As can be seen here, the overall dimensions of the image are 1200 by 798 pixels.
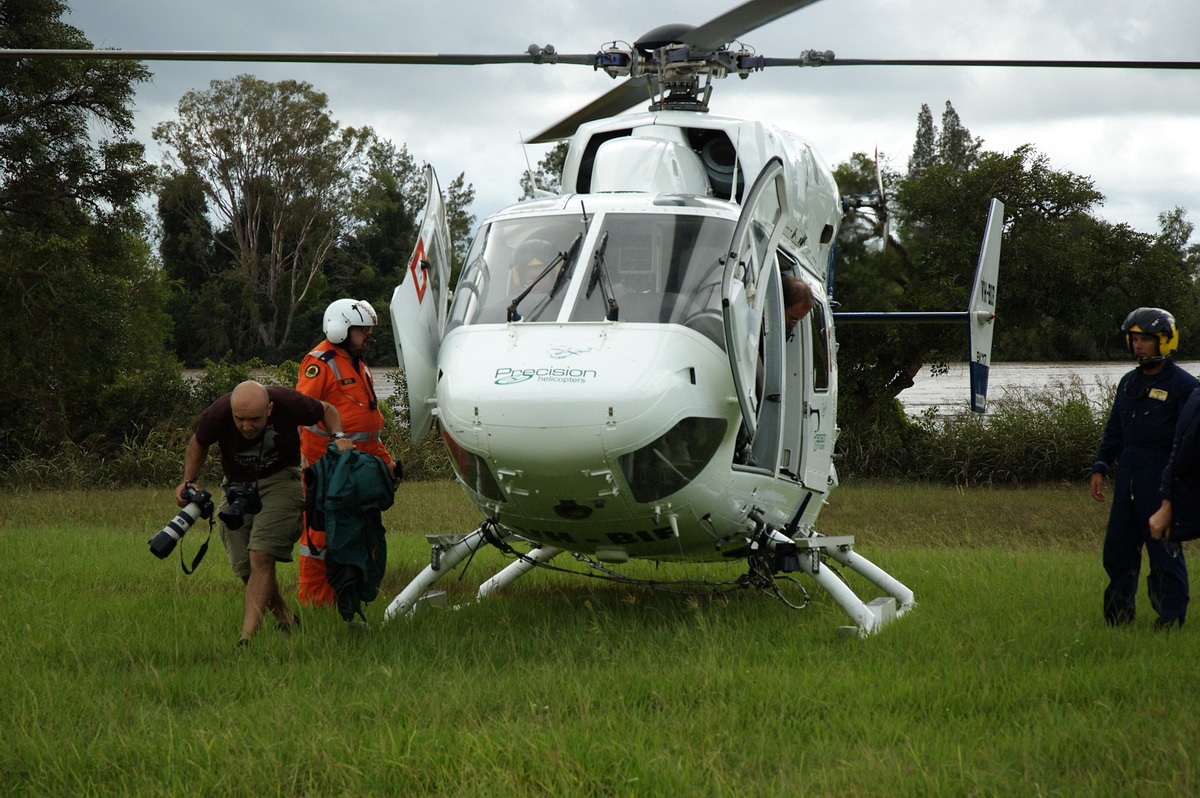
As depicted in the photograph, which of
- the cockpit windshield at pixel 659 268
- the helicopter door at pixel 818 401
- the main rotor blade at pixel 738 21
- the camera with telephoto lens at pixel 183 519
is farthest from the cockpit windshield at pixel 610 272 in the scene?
the camera with telephoto lens at pixel 183 519

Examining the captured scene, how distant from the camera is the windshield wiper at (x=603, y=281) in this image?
5.46 m

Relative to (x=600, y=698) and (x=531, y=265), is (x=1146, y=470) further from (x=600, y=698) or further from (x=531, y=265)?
(x=531, y=265)

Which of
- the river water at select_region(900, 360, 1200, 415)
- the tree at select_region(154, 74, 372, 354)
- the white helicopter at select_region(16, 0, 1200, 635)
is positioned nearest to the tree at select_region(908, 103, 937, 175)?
the river water at select_region(900, 360, 1200, 415)

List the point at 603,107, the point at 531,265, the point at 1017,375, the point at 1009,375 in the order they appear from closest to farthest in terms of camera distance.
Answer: the point at 531,265 → the point at 603,107 → the point at 1017,375 → the point at 1009,375

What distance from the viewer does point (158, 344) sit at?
2612 cm

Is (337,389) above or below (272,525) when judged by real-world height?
above

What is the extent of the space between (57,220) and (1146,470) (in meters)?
15.6

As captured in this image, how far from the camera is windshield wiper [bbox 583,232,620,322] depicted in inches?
215

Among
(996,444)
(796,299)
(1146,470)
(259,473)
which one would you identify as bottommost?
(996,444)

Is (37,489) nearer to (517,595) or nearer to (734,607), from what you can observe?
(517,595)

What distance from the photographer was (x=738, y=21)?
6.24m

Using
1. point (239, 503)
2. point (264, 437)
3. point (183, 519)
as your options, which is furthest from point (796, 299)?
point (183, 519)

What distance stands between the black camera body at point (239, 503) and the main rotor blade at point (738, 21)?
3.67 m

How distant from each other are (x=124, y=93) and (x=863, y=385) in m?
12.0
